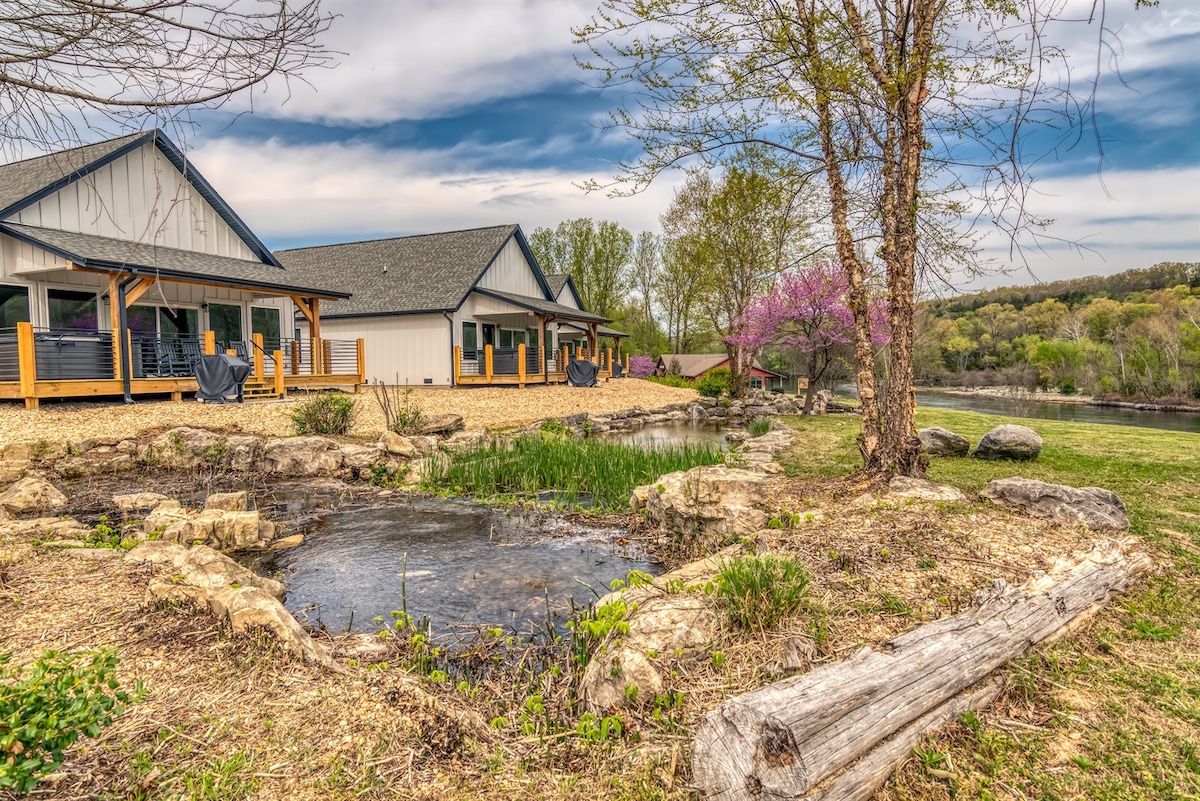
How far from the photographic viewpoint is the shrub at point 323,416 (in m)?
11.2

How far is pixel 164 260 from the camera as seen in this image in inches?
548

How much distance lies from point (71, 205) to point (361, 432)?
29.6ft

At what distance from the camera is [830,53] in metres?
6.34

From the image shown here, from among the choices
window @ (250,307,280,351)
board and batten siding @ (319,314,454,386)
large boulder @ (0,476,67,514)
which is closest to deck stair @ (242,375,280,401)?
window @ (250,307,280,351)

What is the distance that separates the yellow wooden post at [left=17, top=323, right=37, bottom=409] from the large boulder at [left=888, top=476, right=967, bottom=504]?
A: 14513 millimetres

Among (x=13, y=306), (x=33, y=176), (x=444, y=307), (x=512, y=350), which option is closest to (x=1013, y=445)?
(x=444, y=307)

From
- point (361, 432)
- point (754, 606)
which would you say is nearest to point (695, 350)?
point (361, 432)

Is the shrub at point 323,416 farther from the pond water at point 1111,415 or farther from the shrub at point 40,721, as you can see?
the pond water at point 1111,415

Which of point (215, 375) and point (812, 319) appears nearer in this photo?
point (215, 375)

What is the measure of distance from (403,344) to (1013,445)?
19.3 meters

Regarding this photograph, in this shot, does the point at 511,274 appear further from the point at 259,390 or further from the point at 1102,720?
the point at 1102,720

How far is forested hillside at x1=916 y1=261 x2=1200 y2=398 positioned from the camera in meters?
39.0

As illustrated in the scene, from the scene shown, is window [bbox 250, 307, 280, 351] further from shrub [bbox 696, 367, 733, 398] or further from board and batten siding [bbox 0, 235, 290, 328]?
shrub [bbox 696, 367, 733, 398]

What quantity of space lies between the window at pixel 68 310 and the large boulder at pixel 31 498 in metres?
8.62
